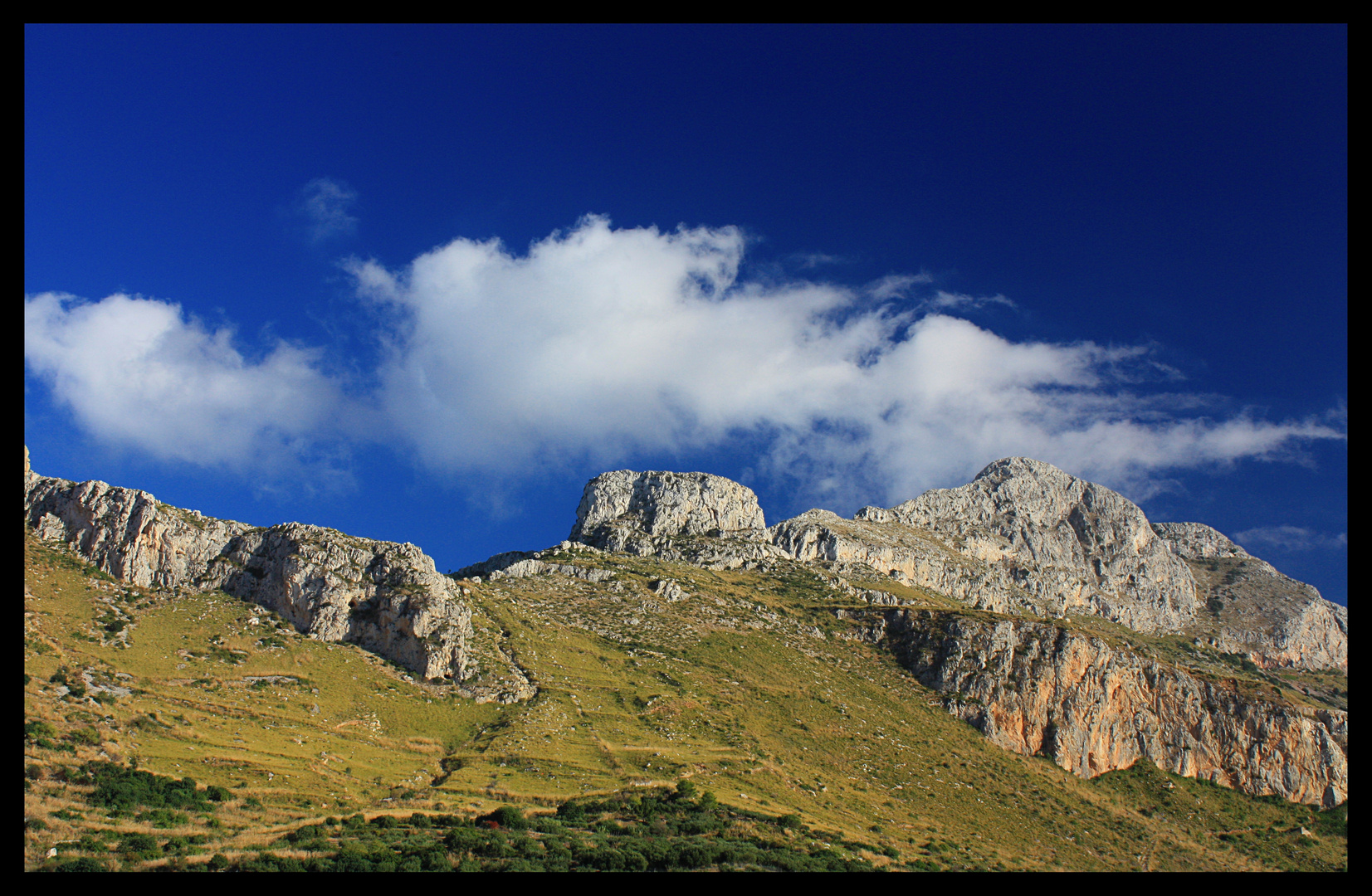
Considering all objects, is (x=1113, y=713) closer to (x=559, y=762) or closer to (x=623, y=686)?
(x=623, y=686)

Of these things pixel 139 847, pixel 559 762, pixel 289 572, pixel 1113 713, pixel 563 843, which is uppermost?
pixel 289 572

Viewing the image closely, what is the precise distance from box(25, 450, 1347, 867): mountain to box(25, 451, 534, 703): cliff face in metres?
0.31

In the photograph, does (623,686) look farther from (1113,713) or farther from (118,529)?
(1113,713)

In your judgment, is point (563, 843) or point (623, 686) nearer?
point (563, 843)

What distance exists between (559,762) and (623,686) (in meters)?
27.2

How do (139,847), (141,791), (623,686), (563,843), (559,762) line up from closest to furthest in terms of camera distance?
1. (139,847)
2. (563,843)
3. (141,791)
4. (559,762)
5. (623,686)

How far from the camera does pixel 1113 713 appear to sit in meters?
125

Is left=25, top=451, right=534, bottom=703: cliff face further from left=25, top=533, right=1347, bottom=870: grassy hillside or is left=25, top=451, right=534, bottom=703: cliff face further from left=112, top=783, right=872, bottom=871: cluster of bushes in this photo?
left=112, top=783, right=872, bottom=871: cluster of bushes

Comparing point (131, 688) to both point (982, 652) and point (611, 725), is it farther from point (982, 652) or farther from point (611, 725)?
point (982, 652)

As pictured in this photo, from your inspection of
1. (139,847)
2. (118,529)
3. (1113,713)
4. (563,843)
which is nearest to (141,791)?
(139,847)

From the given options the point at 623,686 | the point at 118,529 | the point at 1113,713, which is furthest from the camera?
the point at 1113,713

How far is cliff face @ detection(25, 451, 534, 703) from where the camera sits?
95.9 metres

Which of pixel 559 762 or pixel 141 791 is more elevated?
pixel 141 791
